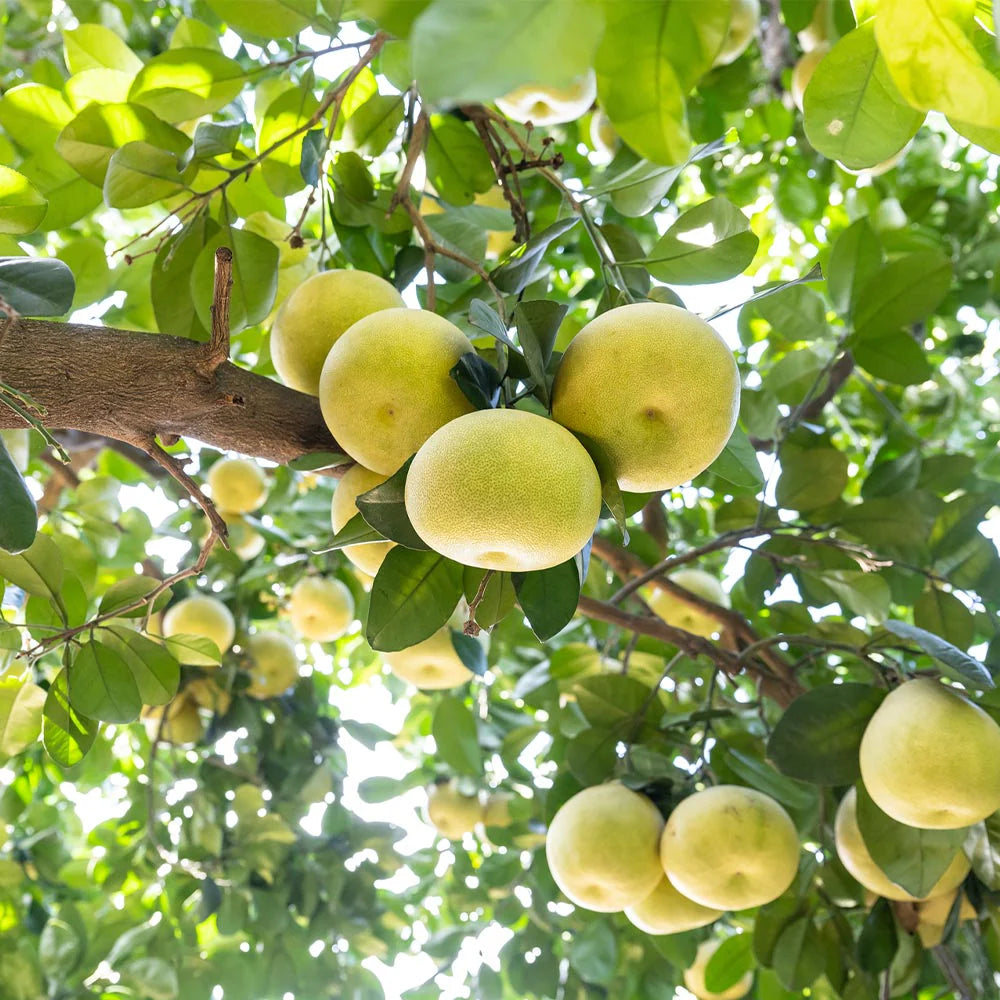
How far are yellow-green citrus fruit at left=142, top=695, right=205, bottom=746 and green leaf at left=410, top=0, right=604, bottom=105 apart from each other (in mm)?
2976

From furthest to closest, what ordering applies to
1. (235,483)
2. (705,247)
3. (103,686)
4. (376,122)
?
1. (235,483)
2. (376,122)
3. (103,686)
4. (705,247)

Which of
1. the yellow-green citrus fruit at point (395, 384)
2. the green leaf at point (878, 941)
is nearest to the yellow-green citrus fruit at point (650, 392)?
the yellow-green citrus fruit at point (395, 384)

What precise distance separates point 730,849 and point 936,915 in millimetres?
720

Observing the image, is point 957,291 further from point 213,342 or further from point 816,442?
point 213,342

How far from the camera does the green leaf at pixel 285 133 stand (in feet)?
5.55

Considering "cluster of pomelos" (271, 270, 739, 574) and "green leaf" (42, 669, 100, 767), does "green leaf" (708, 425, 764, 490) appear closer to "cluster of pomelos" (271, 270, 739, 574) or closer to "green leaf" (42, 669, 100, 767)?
"cluster of pomelos" (271, 270, 739, 574)

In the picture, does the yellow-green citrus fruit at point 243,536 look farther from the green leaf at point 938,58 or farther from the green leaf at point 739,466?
the green leaf at point 938,58

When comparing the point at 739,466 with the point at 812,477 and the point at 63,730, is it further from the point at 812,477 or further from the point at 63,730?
the point at 63,730

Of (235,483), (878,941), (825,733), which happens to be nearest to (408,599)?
(825,733)

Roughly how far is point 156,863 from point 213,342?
227 cm

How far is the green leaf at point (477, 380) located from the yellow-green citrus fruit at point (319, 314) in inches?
Result: 14.0

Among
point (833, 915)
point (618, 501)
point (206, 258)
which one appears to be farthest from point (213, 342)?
point (833, 915)

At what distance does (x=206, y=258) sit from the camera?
5.31 ft

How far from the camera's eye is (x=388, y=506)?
44.7 inches
